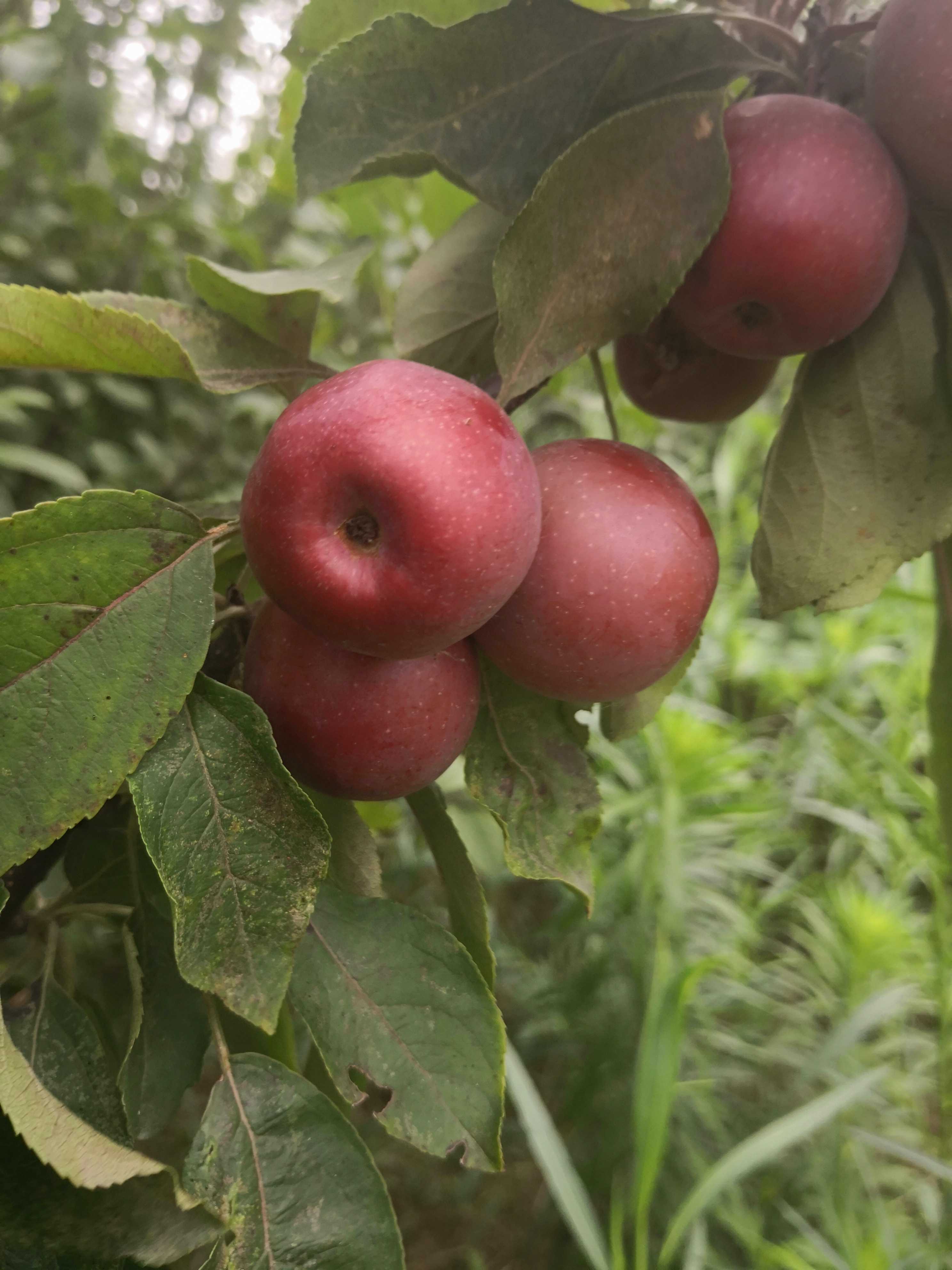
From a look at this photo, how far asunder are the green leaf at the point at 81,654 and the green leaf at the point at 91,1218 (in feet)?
0.46

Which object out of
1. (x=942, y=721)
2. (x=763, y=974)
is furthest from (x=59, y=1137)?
(x=763, y=974)

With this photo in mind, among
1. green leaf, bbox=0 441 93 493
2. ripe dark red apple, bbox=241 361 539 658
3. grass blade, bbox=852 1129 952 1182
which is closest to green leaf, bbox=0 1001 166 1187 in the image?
ripe dark red apple, bbox=241 361 539 658

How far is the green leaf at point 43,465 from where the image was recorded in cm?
110

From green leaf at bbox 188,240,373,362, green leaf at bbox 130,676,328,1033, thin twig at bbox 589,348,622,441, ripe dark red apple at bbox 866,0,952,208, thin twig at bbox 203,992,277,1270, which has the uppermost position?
ripe dark red apple at bbox 866,0,952,208

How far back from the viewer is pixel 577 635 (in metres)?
0.44

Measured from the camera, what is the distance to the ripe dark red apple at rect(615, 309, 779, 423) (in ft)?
1.98

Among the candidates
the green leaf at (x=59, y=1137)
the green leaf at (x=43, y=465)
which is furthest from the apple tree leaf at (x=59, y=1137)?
the green leaf at (x=43, y=465)

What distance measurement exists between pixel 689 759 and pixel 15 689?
1408 millimetres

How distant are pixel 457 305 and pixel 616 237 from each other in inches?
6.5

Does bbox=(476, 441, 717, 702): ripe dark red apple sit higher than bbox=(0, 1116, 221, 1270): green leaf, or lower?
higher

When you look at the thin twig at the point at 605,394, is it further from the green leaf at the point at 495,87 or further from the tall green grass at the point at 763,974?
the tall green grass at the point at 763,974

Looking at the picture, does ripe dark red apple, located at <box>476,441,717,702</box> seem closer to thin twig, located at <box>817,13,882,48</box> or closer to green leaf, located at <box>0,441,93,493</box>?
thin twig, located at <box>817,13,882,48</box>

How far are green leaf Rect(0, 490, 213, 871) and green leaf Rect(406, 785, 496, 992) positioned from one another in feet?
0.73

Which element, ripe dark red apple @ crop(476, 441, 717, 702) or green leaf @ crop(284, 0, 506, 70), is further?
green leaf @ crop(284, 0, 506, 70)
